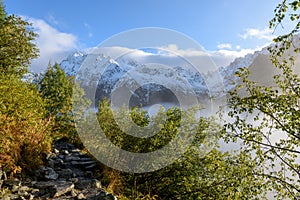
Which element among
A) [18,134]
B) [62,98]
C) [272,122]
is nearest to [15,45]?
[62,98]

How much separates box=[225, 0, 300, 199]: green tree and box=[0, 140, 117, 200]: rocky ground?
371 cm

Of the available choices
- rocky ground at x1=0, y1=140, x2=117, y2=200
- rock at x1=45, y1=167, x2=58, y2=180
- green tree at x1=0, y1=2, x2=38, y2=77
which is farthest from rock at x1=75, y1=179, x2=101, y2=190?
green tree at x1=0, y1=2, x2=38, y2=77

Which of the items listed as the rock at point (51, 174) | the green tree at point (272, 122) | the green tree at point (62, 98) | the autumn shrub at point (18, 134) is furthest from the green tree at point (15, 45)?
the green tree at point (272, 122)

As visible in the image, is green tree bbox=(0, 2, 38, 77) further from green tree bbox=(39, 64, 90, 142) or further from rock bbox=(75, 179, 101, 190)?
rock bbox=(75, 179, 101, 190)

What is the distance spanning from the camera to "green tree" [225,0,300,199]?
258 inches

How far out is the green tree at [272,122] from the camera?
654 centimetres

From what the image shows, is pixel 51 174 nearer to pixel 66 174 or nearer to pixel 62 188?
pixel 66 174

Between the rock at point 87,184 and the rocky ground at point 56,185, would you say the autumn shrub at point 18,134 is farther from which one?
the rock at point 87,184

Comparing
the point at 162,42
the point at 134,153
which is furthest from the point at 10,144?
the point at 162,42

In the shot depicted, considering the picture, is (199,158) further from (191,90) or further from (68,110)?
(68,110)

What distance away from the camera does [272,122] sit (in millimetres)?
6949

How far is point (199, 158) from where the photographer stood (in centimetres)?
903

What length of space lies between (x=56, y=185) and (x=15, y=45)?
12.2m

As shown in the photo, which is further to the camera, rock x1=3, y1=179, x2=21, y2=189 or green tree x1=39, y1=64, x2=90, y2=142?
green tree x1=39, y1=64, x2=90, y2=142
